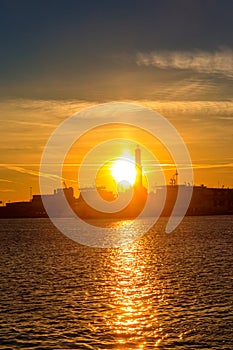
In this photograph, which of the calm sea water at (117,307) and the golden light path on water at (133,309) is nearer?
the calm sea water at (117,307)

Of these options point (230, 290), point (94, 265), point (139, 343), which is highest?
point (94, 265)

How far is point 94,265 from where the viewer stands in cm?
7400

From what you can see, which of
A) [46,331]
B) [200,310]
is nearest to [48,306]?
[46,331]

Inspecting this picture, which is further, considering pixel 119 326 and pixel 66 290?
pixel 66 290

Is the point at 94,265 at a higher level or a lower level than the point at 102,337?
higher

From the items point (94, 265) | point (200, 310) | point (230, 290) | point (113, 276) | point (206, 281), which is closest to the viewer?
point (200, 310)

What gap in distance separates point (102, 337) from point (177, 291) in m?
17.2

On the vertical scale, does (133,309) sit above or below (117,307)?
below

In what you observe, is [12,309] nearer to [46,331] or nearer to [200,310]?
[46,331]

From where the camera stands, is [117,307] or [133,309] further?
[117,307]

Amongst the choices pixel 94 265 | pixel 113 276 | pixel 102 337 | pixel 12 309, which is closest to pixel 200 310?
pixel 102 337

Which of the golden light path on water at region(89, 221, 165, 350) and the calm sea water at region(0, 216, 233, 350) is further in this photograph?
the golden light path on water at region(89, 221, 165, 350)

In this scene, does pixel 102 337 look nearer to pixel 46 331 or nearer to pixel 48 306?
pixel 46 331

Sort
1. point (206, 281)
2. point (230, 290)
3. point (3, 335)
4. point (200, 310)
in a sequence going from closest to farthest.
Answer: point (3, 335) < point (200, 310) < point (230, 290) < point (206, 281)
